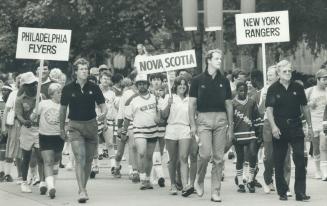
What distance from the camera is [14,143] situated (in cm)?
1616

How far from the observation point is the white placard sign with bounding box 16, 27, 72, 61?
16.2 m

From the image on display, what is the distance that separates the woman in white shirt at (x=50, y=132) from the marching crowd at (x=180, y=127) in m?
0.01

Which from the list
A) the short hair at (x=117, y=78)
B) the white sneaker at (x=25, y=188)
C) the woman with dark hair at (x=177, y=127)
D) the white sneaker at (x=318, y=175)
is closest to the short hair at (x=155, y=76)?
the woman with dark hair at (x=177, y=127)

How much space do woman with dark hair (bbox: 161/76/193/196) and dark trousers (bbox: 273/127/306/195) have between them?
1412 millimetres

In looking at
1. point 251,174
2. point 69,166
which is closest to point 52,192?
point 251,174

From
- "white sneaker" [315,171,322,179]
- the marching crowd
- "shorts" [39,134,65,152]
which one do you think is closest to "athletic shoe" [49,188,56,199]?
the marching crowd

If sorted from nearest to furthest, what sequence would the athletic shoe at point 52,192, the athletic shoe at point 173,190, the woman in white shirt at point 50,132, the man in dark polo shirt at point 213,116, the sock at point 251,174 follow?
the man in dark polo shirt at point 213,116 → the athletic shoe at point 52,192 → the woman in white shirt at point 50,132 → the athletic shoe at point 173,190 → the sock at point 251,174

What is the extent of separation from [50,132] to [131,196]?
145cm

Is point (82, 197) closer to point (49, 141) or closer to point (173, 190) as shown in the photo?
point (49, 141)

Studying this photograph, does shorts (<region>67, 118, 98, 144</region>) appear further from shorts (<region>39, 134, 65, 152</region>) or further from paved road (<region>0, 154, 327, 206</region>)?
paved road (<region>0, 154, 327, 206</region>)

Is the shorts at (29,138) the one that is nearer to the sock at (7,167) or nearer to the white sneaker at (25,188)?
the white sneaker at (25,188)

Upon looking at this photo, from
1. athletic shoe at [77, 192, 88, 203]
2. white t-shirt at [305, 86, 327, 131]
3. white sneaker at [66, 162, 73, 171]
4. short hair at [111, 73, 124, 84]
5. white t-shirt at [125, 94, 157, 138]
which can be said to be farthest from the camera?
short hair at [111, 73, 124, 84]

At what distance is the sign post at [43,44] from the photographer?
637 inches

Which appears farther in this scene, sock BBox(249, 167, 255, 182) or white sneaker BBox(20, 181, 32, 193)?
white sneaker BBox(20, 181, 32, 193)
